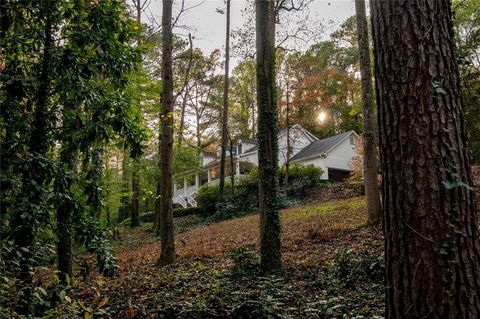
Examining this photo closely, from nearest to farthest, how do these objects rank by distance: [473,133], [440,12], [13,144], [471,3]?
[440,12] < [13,144] < [473,133] < [471,3]

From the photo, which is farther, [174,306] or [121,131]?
[121,131]

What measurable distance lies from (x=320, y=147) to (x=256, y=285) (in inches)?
1138

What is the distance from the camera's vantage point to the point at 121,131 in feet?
18.7

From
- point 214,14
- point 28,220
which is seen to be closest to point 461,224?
point 28,220

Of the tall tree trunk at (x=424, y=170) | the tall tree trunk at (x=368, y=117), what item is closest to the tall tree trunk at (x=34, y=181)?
the tall tree trunk at (x=424, y=170)

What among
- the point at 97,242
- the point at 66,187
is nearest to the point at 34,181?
the point at 66,187

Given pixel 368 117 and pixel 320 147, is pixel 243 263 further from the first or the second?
pixel 320 147

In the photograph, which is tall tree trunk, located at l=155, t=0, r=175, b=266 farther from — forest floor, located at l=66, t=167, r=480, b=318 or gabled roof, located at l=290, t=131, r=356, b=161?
gabled roof, located at l=290, t=131, r=356, b=161

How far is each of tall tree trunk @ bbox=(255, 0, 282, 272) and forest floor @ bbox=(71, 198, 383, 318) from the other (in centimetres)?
57

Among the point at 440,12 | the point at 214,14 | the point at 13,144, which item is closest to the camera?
the point at 440,12

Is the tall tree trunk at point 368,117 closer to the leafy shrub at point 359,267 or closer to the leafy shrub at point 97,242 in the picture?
the leafy shrub at point 359,267

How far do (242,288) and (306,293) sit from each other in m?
1.09

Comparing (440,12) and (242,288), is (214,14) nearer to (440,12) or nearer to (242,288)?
(242,288)

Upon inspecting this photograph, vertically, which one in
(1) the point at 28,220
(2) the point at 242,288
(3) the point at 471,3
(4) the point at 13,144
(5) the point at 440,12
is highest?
(3) the point at 471,3
